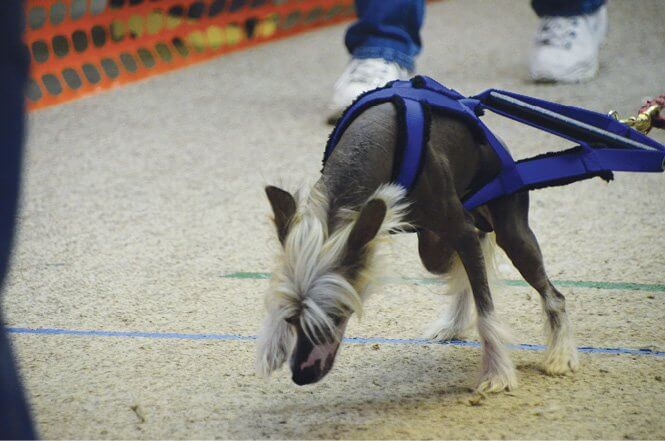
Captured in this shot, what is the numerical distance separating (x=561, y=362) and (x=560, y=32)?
3.99 m

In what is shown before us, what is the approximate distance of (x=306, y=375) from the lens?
2.53 meters

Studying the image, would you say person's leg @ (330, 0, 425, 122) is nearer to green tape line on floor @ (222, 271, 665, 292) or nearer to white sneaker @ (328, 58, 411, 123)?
white sneaker @ (328, 58, 411, 123)

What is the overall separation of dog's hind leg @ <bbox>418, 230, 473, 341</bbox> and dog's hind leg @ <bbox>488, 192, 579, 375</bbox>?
0.90 ft

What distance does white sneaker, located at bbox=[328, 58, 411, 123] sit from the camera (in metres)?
5.71

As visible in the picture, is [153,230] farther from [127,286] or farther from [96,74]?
[96,74]

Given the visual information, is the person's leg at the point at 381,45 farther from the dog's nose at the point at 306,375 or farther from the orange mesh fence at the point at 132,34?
the dog's nose at the point at 306,375

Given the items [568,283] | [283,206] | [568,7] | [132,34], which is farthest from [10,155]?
[132,34]

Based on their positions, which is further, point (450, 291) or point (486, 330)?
point (450, 291)

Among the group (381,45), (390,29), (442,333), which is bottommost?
(442,333)

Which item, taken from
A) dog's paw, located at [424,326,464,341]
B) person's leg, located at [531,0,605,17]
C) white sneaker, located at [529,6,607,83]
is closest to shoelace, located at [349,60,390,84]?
white sneaker, located at [529,6,607,83]

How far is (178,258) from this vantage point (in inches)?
165

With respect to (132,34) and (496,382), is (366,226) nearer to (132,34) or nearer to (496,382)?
(496,382)

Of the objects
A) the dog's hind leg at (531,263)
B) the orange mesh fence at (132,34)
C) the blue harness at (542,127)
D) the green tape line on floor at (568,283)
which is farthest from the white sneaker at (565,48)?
the dog's hind leg at (531,263)

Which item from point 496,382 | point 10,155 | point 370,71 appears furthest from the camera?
point 370,71
